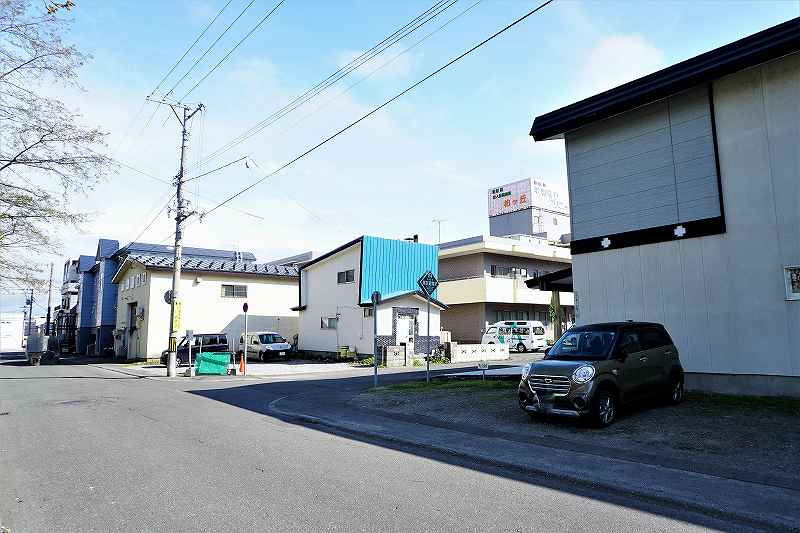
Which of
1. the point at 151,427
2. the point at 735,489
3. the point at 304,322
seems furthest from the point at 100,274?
the point at 735,489

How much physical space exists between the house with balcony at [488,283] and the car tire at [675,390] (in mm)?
29197

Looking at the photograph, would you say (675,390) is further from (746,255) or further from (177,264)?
(177,264)

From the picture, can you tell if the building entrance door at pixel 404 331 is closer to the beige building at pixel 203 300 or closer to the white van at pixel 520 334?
the white van at pixel 520 334

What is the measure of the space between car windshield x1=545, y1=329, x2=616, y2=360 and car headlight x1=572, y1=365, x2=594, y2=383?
0.57 m

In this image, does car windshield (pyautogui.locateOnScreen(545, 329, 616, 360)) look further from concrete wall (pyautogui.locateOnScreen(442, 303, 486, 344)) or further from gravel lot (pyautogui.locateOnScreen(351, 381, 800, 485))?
concrete wall (pyautogui.locateOnScreen(442, 303, 486, 344))

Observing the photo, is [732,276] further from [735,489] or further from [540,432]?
[735,489]

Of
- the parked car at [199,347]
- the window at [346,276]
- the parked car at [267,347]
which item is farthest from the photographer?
the parked car at [267,347]

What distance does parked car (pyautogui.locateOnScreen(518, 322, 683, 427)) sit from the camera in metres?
9.58

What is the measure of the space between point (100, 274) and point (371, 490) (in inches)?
2199

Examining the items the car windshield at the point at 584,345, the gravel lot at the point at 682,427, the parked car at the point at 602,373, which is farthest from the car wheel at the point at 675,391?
the car windshield at the point at 584,345

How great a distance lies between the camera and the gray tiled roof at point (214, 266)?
1437 inches

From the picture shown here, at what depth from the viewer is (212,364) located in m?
24.6

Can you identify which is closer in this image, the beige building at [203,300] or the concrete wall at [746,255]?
the concrete wall at [746,255]

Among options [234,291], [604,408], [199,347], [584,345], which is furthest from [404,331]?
[604,408]
